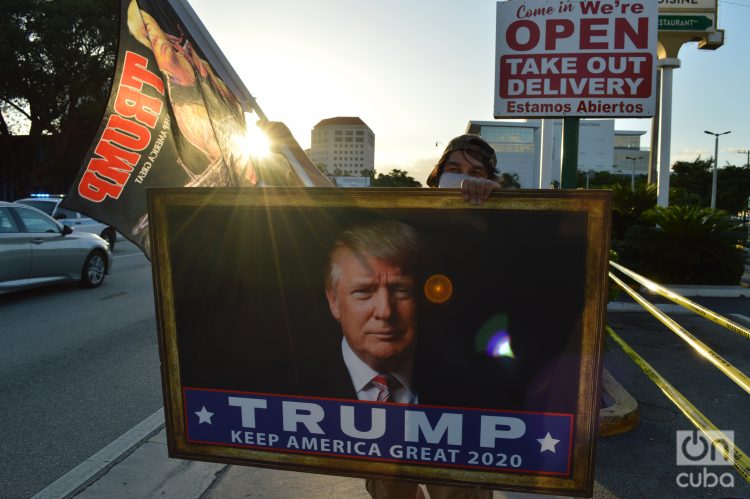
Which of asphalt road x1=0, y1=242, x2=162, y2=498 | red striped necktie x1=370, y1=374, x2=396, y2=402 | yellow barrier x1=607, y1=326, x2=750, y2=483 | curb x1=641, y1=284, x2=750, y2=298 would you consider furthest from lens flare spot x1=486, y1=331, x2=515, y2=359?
curb x1=641, y1=284, x2=750, y2=298

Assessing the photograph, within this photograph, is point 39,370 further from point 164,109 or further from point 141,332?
point 164,109

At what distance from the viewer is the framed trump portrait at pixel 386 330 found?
1.72 metres

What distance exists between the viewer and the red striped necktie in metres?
1.85

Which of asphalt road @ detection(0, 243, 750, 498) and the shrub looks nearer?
asphalt road @ detection(0, 243, 750, 498)

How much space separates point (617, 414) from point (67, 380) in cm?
528

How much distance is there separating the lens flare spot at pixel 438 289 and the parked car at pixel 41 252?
384 inches

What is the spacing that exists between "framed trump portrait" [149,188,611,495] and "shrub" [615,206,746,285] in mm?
10934

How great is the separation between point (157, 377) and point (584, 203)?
5141 millimetres

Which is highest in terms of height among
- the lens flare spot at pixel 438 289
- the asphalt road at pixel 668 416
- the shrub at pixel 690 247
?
the lens flare spot at pixel 438 289

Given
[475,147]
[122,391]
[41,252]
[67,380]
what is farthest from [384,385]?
[41,252]

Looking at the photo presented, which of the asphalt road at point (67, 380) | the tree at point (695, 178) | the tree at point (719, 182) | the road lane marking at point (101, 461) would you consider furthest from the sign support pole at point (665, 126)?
the tree at point (695, 178)

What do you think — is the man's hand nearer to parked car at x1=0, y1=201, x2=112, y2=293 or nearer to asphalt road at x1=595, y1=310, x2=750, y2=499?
asphalt road at x1=595, y1=310, x2=750, y2=499

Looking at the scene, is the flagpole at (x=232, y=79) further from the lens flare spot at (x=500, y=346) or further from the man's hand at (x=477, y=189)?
the lens flare spot at (x=500, y=346)

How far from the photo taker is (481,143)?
2666 mm
